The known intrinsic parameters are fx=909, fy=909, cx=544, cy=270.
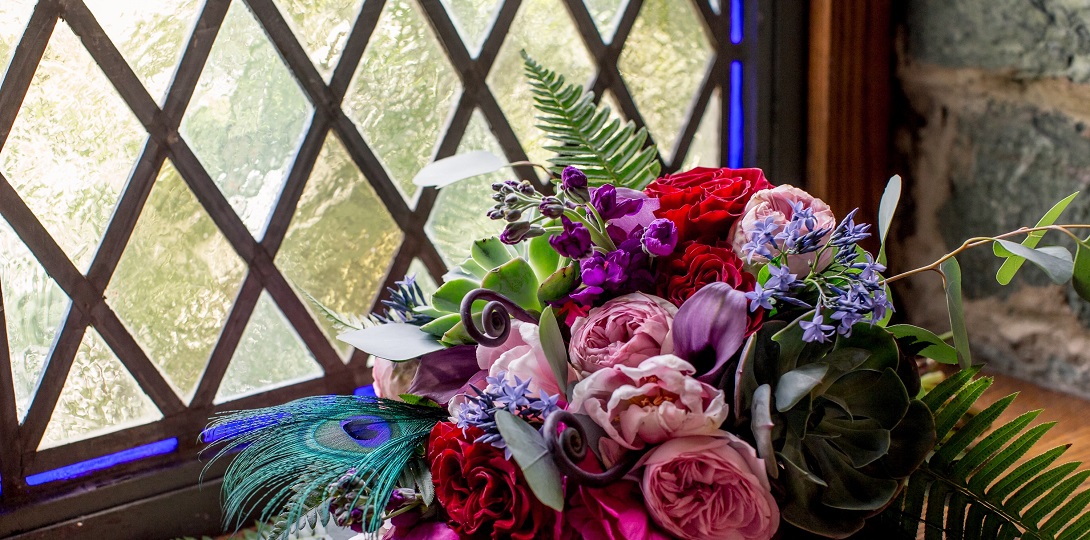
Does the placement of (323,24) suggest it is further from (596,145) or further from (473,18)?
(596,145)

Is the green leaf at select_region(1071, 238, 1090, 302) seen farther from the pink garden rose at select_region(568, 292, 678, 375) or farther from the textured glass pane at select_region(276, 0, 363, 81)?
the textured glass pane at select_region(276, 0, 363, 81)

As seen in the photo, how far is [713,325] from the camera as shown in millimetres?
440

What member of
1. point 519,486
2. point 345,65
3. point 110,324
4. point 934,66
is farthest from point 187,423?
point 934,66

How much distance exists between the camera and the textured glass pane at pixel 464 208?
0.89 meters

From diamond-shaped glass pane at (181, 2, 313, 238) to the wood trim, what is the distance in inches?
21.2

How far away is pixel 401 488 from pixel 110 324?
0.39 metres

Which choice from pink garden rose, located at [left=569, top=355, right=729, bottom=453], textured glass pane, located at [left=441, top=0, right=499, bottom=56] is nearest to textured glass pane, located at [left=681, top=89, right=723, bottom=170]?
A: textured glass pane, located at [left=441, top=0, right=499, bottom=56]

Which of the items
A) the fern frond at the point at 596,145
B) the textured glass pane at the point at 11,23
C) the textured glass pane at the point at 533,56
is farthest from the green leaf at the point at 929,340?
the textured glass pane at the point at 11,23

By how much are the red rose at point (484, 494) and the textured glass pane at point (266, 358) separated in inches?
16.4

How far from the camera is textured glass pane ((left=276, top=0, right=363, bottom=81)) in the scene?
781 millimetres

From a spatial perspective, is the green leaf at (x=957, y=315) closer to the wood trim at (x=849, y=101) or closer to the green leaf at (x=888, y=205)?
the green leaf at (x=888, y=205)

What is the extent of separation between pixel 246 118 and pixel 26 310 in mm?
231

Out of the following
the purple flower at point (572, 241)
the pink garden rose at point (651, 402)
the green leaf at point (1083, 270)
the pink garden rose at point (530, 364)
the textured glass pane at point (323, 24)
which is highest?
the textured glass pane at point (323, 24)

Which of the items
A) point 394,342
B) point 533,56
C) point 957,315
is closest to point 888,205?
point 957,315
